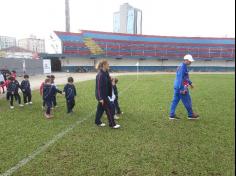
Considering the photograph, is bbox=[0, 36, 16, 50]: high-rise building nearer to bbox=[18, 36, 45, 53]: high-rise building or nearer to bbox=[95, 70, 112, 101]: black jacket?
bbox=[18, 36, 45, 53]: high-rise building

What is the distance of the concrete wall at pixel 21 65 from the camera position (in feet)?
97.4

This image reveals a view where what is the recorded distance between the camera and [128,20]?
102m

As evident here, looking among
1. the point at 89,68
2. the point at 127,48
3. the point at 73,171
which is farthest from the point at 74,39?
the point at 73,171

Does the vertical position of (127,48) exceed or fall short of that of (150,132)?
it exceeds it

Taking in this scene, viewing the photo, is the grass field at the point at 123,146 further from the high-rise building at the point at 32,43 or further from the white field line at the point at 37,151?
the high-rise building at the point at 32,43

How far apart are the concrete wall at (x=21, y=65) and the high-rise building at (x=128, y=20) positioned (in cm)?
6880

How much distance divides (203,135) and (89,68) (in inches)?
2103

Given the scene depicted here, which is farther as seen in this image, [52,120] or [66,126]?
[52,120]

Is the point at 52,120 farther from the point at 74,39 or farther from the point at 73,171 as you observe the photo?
the point at 74,39

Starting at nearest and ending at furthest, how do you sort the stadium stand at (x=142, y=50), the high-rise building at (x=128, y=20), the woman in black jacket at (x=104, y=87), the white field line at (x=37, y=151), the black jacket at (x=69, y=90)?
the white field line at (x=37, y=151) → the woman in black jacket at (x=104, y=87) → the black jacket at (x=69, y=90) → the stadium stand at (x=142, y=50) → the high-rise building at (x=128, y=20)

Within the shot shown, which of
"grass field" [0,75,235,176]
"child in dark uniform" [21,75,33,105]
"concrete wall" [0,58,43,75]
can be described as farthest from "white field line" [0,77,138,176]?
"concrete wall" [0,58,43,75]

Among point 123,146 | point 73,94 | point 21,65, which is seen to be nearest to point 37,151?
point 123,146

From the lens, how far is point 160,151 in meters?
4.84

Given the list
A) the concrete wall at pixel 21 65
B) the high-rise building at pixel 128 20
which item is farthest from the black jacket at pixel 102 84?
the high-rise building at pixel 128 20
